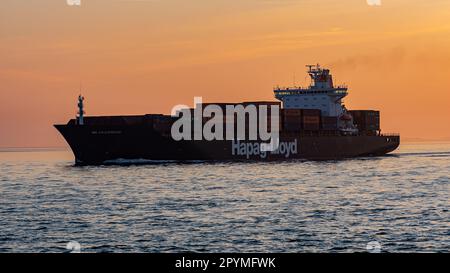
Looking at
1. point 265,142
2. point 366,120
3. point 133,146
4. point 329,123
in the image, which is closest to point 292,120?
point 265,142

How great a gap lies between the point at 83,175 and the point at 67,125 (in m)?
13.4

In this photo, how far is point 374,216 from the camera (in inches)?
1000

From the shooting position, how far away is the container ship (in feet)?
203

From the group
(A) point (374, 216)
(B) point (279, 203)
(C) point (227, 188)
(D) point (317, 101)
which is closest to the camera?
(A) point (374, 216)

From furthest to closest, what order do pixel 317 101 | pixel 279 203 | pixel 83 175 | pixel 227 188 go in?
pixel 317 101
pixel 83 175
pixel 227 188
pixel 279 203

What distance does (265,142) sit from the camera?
7375cm

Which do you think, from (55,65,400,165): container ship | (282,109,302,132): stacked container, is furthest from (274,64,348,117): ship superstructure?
(282,109,302,132): stacked container

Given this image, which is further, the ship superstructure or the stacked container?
the ship superstructure

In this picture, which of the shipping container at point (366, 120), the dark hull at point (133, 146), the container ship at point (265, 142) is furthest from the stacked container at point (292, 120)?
the shipping container at point (366, 120)

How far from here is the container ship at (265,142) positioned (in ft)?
203

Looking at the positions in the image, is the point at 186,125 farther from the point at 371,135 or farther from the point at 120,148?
the point at 371,135

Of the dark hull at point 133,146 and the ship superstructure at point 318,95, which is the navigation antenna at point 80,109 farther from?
the ship superstructure at point 318,95

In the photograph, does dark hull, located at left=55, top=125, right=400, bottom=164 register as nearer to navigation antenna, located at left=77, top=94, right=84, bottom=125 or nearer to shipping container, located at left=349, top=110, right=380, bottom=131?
navigation antenna, located at left=77, top=94, right=84, bottom=125
